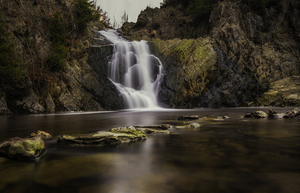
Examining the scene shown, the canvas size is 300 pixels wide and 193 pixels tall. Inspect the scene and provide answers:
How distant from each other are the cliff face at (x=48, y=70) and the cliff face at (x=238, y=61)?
8138 mm

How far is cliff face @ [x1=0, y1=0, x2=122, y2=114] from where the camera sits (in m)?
15.5

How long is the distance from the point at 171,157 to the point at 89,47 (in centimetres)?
2278

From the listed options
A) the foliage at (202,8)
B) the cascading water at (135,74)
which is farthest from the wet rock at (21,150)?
the foliage at (202,8)

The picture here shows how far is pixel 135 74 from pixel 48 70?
9.55 m

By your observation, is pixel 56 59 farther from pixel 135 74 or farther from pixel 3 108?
pixel 135 74

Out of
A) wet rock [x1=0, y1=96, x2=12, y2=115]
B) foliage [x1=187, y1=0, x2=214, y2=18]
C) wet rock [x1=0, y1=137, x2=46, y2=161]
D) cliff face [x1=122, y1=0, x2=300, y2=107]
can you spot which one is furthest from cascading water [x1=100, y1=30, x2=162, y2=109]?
wet rock [x1=0, y1=137, x2=46, y2=161]

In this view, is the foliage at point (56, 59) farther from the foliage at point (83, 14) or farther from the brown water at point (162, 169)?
the brown water at point (162, 169)

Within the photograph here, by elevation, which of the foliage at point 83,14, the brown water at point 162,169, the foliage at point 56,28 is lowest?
the brown water at point 162,169

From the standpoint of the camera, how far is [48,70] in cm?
1802

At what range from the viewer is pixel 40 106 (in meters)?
15.9

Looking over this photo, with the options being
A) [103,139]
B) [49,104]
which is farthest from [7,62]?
[103,139]

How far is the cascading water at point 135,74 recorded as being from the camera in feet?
70.5

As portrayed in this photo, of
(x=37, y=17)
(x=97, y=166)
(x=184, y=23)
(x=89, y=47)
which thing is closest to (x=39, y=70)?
(x=37, y=17)

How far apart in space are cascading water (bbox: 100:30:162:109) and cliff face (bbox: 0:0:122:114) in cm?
119
